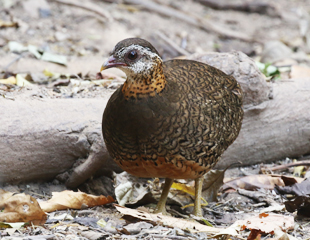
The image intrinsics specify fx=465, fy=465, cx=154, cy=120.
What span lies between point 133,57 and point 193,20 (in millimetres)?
6991

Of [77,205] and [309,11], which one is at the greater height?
[309,11]

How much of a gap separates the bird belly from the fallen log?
0.82 meters

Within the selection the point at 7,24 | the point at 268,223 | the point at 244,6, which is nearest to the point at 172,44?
the point at 7,24

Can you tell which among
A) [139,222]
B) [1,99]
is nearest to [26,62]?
[1,99]

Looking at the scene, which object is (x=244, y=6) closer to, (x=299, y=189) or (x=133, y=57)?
(x=299, y=189)

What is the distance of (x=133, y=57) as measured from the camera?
3.43 meters

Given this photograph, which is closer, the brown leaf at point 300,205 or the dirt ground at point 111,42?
the dirt ground at point 111,42

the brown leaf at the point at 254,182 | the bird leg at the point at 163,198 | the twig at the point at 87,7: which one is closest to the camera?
the bird leg at the point at 163,198

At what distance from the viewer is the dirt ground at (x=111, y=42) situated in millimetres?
3871

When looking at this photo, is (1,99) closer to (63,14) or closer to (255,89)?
(255,89)

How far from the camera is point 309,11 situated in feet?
38.2

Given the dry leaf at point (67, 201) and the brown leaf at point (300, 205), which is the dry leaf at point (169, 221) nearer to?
the dry leaf at point (67, 201)

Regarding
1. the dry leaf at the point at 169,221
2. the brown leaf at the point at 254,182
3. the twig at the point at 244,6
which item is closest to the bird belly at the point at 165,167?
the dry leaf at the point at 169,221

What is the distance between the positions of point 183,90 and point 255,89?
65.6 inches
